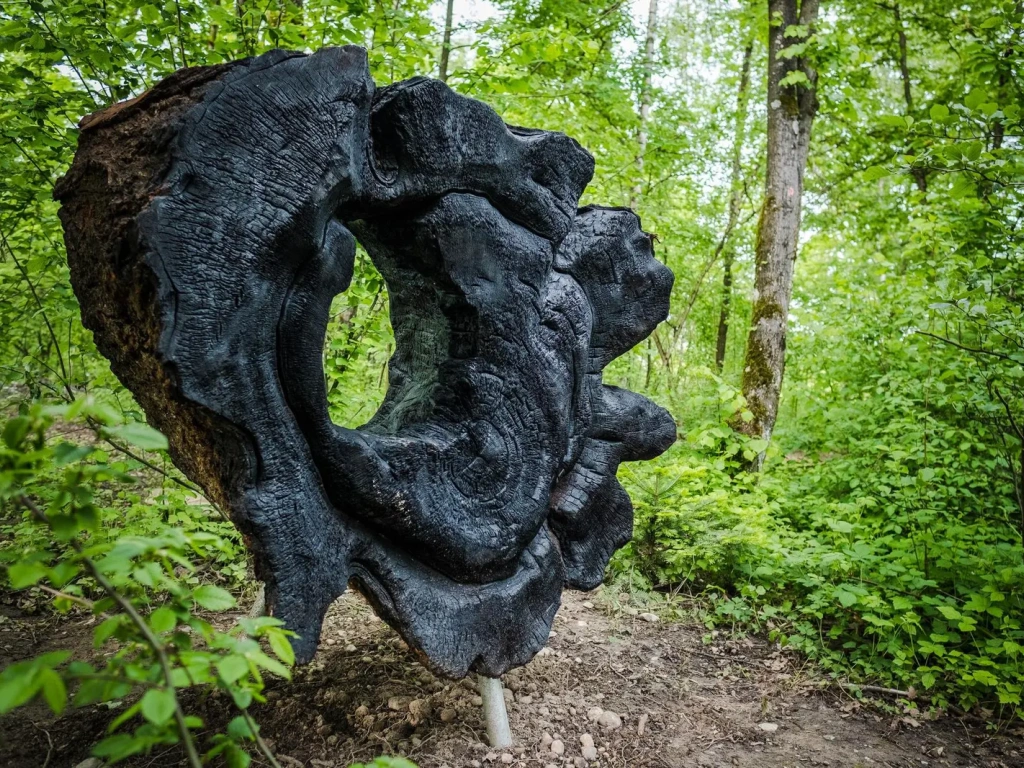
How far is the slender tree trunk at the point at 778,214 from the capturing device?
5.45 metres

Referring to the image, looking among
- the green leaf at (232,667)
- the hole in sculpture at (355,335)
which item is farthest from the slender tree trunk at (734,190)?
the green leaf at (232,667)

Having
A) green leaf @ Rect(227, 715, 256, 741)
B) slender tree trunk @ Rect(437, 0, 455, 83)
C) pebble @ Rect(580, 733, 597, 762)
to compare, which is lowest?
pebble @ Rect(580, 733, 597, 762)

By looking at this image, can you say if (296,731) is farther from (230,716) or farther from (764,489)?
(764,489)

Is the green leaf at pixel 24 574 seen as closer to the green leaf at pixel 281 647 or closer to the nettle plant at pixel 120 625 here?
the nettle plant at pixel 120 625

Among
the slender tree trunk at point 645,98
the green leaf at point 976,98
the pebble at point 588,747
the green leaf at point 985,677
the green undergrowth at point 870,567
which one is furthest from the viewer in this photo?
the slender tree trunk at point 645,98

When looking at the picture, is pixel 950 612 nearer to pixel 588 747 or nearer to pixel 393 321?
pixel 588 747

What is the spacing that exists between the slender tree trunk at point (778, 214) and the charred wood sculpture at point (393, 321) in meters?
3.26

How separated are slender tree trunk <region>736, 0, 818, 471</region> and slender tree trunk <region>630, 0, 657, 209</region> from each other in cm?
113

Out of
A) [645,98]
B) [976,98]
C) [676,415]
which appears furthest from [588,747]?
[645,98]

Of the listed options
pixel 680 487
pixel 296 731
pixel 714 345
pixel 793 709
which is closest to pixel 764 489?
pixel 680 487

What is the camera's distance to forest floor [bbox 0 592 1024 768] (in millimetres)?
2141

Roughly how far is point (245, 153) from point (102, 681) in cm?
108

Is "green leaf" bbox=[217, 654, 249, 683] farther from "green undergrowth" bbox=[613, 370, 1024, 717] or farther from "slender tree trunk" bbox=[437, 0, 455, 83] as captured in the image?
"slender tree trunk" bbox=[437, 0, 455, 83]

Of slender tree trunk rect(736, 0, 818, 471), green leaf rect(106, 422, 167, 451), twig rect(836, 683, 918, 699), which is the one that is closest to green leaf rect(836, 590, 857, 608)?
twig rect(836, 683, 918, 699)
